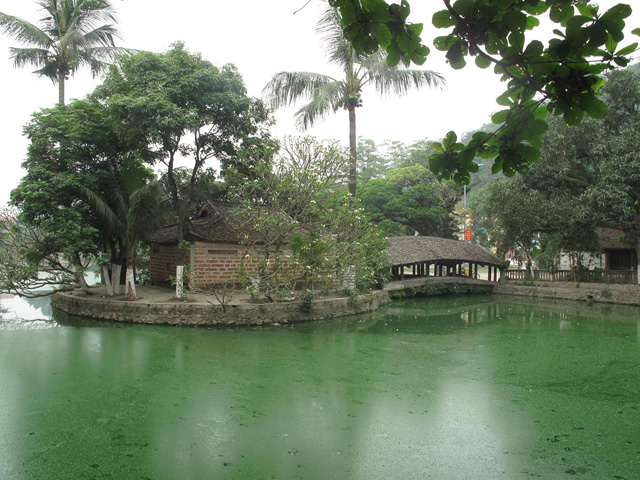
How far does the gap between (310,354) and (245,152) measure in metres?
5.51

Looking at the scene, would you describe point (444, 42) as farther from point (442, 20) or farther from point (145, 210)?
point (145, 210)

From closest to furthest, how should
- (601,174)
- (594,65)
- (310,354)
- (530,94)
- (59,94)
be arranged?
(594,65), (530,94), (310,354), (59,94), (601,174)

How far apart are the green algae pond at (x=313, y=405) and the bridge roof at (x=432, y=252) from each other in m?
7.56

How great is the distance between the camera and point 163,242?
535 inches

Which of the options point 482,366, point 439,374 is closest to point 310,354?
point 439,374

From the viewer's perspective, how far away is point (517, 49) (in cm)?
163

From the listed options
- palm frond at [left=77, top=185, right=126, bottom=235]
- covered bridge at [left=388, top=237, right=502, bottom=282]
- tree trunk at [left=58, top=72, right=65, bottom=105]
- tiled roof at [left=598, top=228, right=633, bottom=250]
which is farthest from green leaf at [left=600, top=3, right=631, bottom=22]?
tiled roof at [left=598, top=228, right=633, bottom=250]

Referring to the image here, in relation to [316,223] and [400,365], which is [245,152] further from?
[400,365]

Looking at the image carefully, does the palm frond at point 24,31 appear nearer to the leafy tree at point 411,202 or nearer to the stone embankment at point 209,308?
the stone embankment at point 209,308

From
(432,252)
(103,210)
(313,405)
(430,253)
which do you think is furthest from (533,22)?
(432,252)

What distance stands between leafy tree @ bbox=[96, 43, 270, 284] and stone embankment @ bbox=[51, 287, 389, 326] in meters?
1.48

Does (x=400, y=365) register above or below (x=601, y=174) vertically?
below

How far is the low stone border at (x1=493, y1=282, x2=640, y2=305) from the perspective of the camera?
14055mm

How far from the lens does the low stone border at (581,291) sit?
46.1 feet
